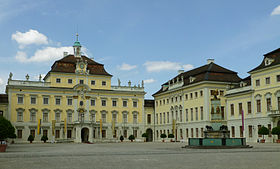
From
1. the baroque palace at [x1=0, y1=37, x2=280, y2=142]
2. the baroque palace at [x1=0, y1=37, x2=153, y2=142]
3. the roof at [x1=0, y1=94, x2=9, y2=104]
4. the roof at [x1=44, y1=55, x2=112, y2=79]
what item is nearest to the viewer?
the baroque palace at [x1=0, y1=37, x2=280, y2=142]

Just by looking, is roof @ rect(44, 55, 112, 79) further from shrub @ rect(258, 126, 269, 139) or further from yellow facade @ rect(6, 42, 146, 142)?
shrub @ rect(258, 126, 269, 139)

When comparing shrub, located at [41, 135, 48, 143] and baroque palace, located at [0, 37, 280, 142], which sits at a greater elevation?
baroque palace, located at [0, 37, 280, 142]

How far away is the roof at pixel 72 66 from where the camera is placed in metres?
67.5

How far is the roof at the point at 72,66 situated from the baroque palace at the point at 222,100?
12409 millimetres

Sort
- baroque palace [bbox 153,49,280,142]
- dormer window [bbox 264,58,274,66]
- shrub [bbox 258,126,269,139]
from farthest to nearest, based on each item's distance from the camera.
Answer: dormer window [bbox 264,58,274,66] < baroque palace [bbox 153,49,280,142] < shrub [bbox 258,126,269,139]

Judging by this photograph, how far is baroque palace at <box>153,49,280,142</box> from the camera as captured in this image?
47.2 m

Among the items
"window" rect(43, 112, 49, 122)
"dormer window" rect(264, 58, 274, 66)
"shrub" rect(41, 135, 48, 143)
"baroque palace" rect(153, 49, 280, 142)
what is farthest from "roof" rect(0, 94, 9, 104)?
"dormer window" rect(264, 58, 274, 66)

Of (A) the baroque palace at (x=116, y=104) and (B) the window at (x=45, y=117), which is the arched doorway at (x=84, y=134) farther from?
(B) the window at (x=45, y=117)

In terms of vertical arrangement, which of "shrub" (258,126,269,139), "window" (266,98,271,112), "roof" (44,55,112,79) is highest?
"roof" (44,55,112,79)

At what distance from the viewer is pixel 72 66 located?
226ft

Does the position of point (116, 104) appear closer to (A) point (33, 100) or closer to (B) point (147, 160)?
(A) point (33, 100)

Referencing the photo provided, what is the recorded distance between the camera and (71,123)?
220 feet

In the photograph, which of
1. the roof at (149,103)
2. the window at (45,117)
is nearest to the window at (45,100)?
the window at (45,117)

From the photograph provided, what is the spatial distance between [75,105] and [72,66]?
24.1ft
